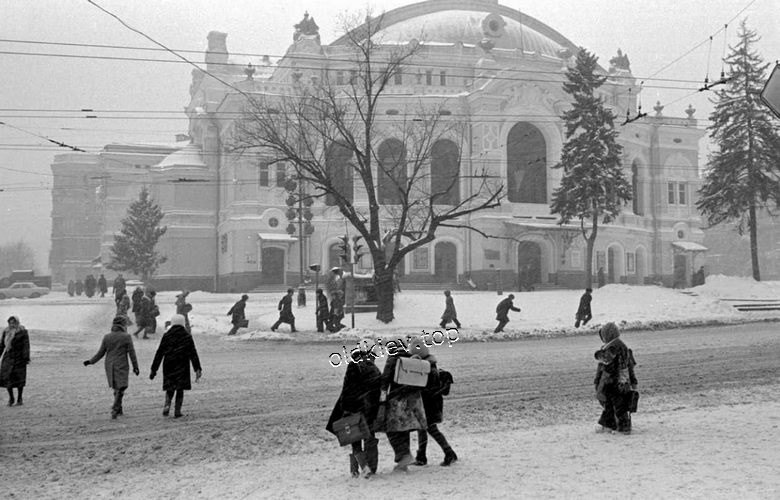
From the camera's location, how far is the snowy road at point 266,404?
841cm

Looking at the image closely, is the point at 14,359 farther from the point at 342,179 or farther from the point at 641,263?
the point at 641,263

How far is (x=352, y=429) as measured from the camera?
288 inches

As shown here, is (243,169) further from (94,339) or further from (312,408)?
(312,408)

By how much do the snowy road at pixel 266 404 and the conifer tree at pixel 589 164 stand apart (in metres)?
21.5

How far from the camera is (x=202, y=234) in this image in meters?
53.8

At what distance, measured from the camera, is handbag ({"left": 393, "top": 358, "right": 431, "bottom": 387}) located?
7.39 metres

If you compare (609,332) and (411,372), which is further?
(609,332)

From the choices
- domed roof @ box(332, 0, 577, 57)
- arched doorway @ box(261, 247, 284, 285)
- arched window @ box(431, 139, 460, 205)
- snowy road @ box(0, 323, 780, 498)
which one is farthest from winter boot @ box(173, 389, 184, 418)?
domed roof @ box(332, 0, 577, 57)

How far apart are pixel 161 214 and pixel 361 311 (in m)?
26.9

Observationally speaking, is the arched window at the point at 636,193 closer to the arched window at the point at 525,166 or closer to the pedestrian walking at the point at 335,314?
the arched window at the point at 525,166

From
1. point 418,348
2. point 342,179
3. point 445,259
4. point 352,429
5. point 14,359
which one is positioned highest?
point 342,179

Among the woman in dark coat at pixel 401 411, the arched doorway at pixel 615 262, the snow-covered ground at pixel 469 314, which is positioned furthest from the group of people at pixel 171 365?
the arched doorway at pixel 615 262

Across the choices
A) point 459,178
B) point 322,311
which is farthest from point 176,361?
point 459,178

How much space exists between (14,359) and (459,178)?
36833mm
